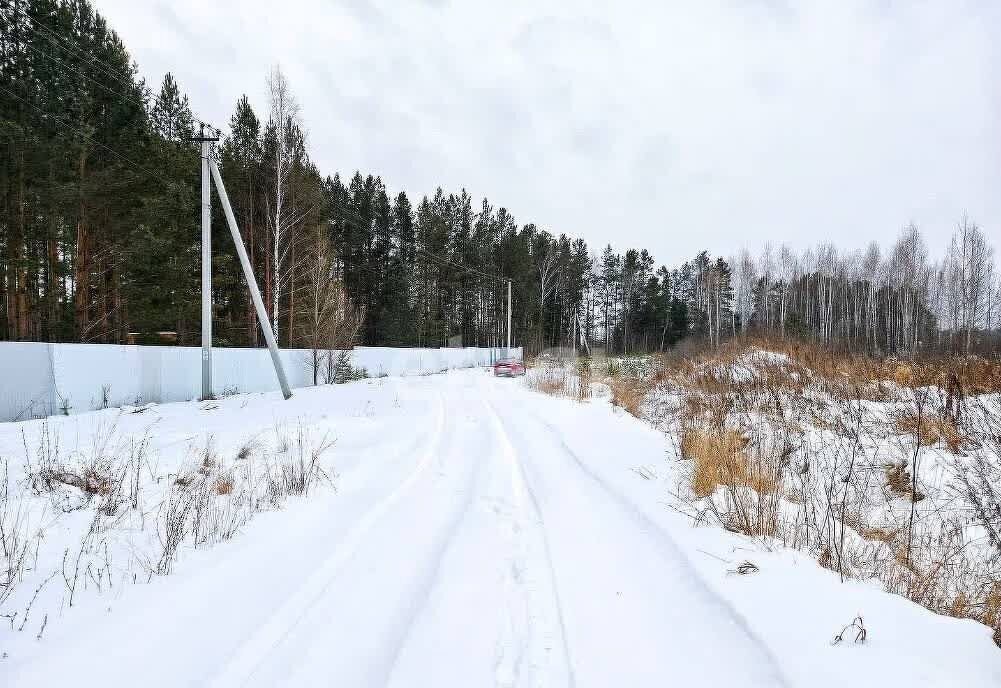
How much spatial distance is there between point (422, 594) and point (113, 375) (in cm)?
1196

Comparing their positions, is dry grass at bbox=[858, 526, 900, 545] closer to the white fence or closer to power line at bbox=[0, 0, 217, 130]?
the white fence

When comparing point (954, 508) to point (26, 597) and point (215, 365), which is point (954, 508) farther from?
point (215, 365)

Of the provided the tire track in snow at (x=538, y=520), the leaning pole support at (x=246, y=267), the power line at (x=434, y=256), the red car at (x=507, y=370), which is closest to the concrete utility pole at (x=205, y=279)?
the leaning pole support at (x=246, y=267)

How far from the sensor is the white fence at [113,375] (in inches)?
329

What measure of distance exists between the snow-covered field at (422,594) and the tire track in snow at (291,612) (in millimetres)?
11

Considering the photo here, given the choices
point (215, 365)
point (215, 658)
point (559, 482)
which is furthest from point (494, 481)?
point (215, 365)

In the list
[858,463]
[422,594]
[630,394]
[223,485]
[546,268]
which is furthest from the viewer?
[546,268]

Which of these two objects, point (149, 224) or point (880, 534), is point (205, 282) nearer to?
point (149, 224)

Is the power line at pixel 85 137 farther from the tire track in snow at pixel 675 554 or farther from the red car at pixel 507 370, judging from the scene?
the tire track in snow at pixel 675 554

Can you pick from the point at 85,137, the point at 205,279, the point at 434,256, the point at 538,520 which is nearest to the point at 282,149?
the point at 85,137

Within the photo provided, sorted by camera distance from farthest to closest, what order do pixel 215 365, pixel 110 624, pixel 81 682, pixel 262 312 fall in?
pixel 215 365, pixel 262 312, pixel 110 624, pixel 81 682

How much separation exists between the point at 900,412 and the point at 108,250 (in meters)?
24.0

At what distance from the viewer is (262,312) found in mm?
11859

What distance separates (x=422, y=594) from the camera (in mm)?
2402
